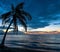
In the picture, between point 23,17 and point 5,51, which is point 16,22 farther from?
point 5,51

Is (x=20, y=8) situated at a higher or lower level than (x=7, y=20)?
higher

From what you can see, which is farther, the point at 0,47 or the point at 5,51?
the point at 0,47

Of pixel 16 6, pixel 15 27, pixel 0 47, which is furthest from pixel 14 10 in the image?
pixel 0 47

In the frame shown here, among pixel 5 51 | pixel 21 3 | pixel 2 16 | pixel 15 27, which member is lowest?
pixel 5 51

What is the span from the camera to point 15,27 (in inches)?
1286

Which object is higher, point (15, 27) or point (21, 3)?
point (21, 3)

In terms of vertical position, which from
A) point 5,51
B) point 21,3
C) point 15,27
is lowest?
point 5,51

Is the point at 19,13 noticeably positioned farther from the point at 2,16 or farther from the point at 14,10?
the point at 2,16

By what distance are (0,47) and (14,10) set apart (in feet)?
22.8

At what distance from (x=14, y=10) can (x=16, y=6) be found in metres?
0.82

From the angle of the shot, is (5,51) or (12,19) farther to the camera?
(12,19)

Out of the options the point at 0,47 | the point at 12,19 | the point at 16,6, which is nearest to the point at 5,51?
the point at 0,47

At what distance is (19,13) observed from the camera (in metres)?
32.9

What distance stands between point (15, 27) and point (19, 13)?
261 centimetres
